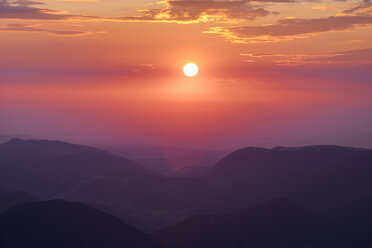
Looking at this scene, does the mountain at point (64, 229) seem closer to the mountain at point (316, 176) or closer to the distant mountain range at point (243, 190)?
the distant mountain range at point (243, 190)

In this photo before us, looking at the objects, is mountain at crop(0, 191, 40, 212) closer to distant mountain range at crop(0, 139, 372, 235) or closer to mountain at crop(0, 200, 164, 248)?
distant mountain range at crop(0, 139, 372, 235)

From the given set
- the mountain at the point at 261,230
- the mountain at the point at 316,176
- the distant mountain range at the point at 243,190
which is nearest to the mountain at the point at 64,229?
the mountain at the point at 261,230

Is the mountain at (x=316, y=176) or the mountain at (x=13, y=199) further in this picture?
the mountain at (x=316, y=176)

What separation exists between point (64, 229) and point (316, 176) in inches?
3972

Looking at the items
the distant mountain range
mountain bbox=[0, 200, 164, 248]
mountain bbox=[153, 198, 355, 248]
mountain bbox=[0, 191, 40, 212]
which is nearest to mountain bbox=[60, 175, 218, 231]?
the distant mountain range

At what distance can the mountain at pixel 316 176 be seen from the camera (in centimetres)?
15275

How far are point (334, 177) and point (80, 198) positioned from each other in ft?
278

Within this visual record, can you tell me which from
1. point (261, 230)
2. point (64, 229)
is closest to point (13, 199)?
point (64, 229)

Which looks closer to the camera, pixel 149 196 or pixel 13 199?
pixel 13 199

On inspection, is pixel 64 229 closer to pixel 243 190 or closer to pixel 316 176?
pixel 243 190

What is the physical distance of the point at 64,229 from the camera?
92.4 meters

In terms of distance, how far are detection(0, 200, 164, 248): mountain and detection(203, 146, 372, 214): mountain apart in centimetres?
6919

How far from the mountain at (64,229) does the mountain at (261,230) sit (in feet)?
42.0

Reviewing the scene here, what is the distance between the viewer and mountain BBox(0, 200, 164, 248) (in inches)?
3516
